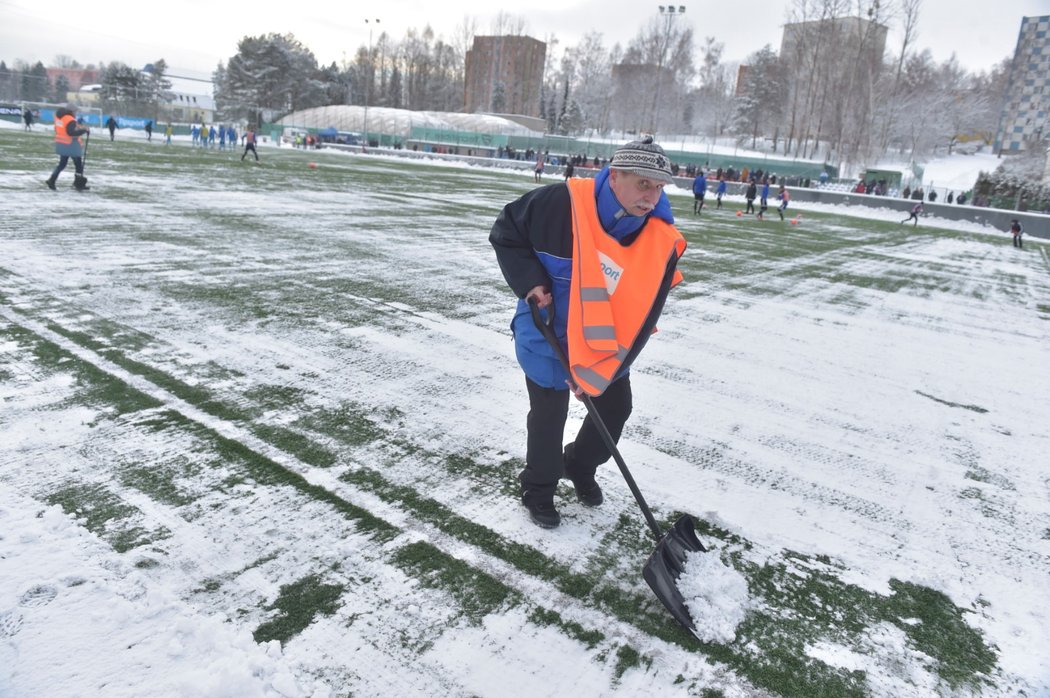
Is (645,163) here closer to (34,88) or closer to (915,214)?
(915,214)

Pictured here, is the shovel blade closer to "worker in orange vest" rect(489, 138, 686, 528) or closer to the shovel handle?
Result: the shovel handle

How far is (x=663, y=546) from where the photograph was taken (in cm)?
277

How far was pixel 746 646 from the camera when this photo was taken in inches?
98.3

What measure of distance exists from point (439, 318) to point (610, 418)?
3.53 m

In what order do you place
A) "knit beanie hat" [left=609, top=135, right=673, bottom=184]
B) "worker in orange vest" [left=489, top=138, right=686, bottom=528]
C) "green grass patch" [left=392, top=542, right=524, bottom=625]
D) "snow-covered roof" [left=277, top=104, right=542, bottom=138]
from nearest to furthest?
"green grass patch" [left=392, top=542, right=524, bottom=625] < "knit beanie hat" [left=609, top=135, right=673, bottom=184] < "worker in orange vest" [left=489, top=138, right=686, bottom=528] < "snow-covered roof" [left=277, top=104, right=542, bottom=138]

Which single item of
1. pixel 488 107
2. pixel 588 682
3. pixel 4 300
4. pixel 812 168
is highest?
pixel 488 107

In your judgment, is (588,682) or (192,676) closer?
(192,676)

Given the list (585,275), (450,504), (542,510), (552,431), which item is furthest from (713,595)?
(585,275)

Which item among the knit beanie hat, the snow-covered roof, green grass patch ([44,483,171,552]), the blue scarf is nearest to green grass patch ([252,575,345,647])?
green grass patch ([44,483,171,552])

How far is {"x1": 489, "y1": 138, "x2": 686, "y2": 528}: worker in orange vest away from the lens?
9.23ft

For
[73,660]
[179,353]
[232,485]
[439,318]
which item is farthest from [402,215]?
[73,660]

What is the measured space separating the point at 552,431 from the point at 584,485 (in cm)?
48

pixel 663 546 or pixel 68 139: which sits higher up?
pixel 68 139

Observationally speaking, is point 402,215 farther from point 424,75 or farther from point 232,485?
point 424,75
